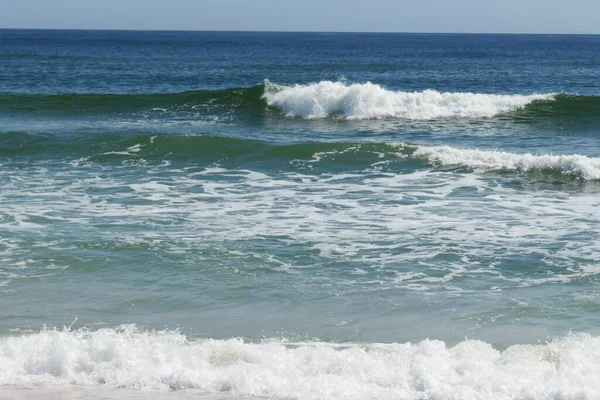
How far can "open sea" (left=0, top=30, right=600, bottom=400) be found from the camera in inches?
271

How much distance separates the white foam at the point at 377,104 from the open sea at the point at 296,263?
2.76 m

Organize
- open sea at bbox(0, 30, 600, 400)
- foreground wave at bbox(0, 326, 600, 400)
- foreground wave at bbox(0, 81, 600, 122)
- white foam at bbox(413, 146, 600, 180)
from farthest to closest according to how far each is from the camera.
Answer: foreground wave at bbox(0, 81, 600, 122) < white foam at bbox(413, 146, 600, 180) < open sea at bbox(0, 30, 600, 400) < foreground wave at bbox(0, 326, 600, 400)

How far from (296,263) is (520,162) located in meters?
8.49

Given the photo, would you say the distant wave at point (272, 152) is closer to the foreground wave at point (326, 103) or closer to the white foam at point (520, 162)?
the white foam at point (520, 162)

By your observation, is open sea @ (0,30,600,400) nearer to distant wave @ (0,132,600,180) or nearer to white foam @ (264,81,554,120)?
distant wave @ (0,132,600,180)

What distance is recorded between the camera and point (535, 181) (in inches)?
633

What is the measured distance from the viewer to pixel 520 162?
56.7ft

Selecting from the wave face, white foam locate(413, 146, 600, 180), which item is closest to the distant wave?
white foam locate(413, 146, 600, 180)

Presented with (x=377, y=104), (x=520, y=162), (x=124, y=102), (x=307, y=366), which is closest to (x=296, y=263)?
(x=307, y=366)

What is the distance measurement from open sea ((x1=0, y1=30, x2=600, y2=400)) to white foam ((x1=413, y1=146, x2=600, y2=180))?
60 millimetres

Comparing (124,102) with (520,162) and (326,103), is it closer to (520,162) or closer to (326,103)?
(326,103)

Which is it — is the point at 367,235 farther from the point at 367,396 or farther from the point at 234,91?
the point at 234,91

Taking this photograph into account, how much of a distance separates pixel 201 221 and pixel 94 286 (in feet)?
10.6

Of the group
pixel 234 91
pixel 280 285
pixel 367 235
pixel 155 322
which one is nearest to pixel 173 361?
pixel 155 322
